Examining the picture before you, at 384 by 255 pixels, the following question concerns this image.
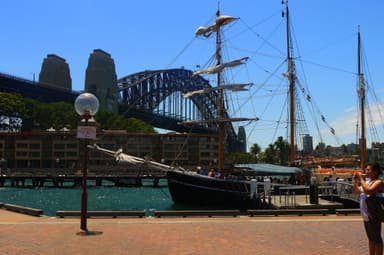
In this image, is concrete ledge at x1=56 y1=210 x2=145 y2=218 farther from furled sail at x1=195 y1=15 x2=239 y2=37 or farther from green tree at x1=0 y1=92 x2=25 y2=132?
green tree at x1=0 y1=92 x2=25 y2=132

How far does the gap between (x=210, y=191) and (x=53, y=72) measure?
16384 centimetres

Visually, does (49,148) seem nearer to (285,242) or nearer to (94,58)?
(94,58)

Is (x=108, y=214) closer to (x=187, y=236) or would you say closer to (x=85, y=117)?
(x=85, y=117)

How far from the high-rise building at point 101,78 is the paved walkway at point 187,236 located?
485 ft

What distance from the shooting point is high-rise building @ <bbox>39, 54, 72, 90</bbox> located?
186413 mm

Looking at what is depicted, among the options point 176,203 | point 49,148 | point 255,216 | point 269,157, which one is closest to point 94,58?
point 49,148

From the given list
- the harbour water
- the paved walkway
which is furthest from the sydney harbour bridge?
the paved walkway

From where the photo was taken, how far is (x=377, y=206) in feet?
28.5

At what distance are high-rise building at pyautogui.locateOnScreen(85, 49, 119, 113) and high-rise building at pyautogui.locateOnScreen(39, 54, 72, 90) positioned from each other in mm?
27394

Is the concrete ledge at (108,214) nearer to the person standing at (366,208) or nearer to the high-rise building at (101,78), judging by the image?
the person standing at (366,208)

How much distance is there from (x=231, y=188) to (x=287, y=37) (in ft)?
82.5

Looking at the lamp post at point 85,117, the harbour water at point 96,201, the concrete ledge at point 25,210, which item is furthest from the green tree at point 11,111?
the lamp post at point 85,117

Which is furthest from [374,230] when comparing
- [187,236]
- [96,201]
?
[96,201]

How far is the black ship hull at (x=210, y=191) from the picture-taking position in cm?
3462
